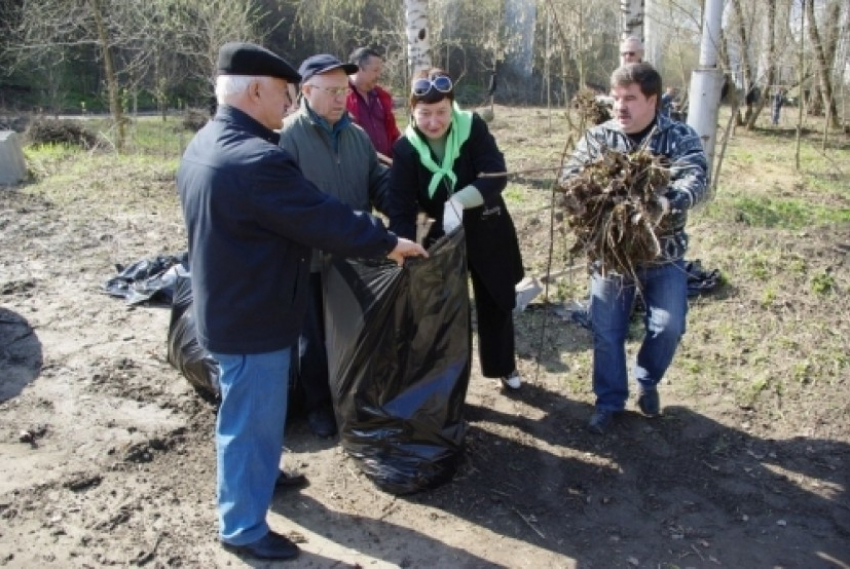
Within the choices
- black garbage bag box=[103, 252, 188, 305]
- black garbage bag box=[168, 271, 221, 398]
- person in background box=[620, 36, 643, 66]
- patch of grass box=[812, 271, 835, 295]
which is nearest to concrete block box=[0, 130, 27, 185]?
black garbage bag box=[103, 252, 188, 305]

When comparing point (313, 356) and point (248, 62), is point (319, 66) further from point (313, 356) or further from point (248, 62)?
point (313, 356)

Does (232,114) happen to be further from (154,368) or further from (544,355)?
(544,355)

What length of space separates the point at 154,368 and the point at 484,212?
2.03 m

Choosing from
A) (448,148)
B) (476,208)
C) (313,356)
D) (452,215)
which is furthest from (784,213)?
(313,356)

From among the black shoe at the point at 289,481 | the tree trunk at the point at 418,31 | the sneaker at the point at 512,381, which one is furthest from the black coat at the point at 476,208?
the tree trunk at the point at 418,31

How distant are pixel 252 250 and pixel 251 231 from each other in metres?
0.07

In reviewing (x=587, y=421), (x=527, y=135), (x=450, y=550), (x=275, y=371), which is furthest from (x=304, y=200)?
(x=527, y=135)

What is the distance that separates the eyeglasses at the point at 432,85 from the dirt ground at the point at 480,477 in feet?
4.97

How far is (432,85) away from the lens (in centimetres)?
295

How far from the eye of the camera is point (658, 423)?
343 centimetres

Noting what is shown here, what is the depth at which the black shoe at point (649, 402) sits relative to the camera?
3.37 m

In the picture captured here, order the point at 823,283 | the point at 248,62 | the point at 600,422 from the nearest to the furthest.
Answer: the point at 248,62 → the point at 600,422 → the point at 823,283

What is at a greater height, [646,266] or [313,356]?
[646,266]

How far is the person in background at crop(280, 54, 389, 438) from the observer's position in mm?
3047
